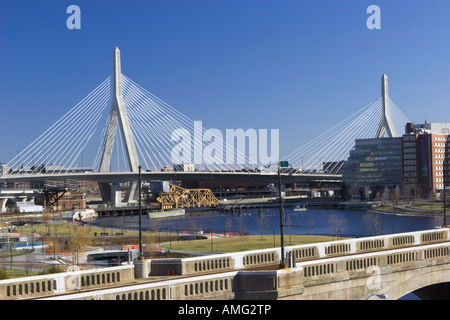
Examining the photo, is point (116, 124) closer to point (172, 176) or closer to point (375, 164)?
point (172, 176)

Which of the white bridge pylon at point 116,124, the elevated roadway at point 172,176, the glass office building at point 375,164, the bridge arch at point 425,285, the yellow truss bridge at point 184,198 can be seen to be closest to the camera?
the bridge arch at point 425,285

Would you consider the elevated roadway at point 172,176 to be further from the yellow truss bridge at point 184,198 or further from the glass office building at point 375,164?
the yellow truss bridge at point 184,198

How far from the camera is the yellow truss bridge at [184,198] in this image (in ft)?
261

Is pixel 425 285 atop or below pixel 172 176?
below

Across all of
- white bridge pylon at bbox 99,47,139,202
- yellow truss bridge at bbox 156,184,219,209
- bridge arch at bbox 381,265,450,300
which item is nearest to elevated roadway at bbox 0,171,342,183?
white bridge pylon at bbox 99,47,139,202

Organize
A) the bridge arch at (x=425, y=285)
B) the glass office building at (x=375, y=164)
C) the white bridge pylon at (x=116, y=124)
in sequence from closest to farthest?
the bridge arch at (x=425, y=285)
the white bridge pylon at (x=116, y=124)
the glass office building at (x=375, y=164)

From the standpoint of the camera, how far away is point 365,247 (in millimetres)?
14695

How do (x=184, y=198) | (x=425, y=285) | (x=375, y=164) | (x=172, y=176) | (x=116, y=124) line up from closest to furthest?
(x=425, y=285)
(x=116, y=124)
(x=172, y=176)
(x=375, y=164)
(x=184, y=198)

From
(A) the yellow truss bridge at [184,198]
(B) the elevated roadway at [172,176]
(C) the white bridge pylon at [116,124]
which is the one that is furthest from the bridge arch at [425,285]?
(A) the yellow truss bridge at [184,198]

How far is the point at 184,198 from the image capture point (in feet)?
271

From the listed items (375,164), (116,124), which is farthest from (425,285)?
(375,164)

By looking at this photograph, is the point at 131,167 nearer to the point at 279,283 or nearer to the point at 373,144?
the point at 373,144

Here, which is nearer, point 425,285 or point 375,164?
point 425,285
